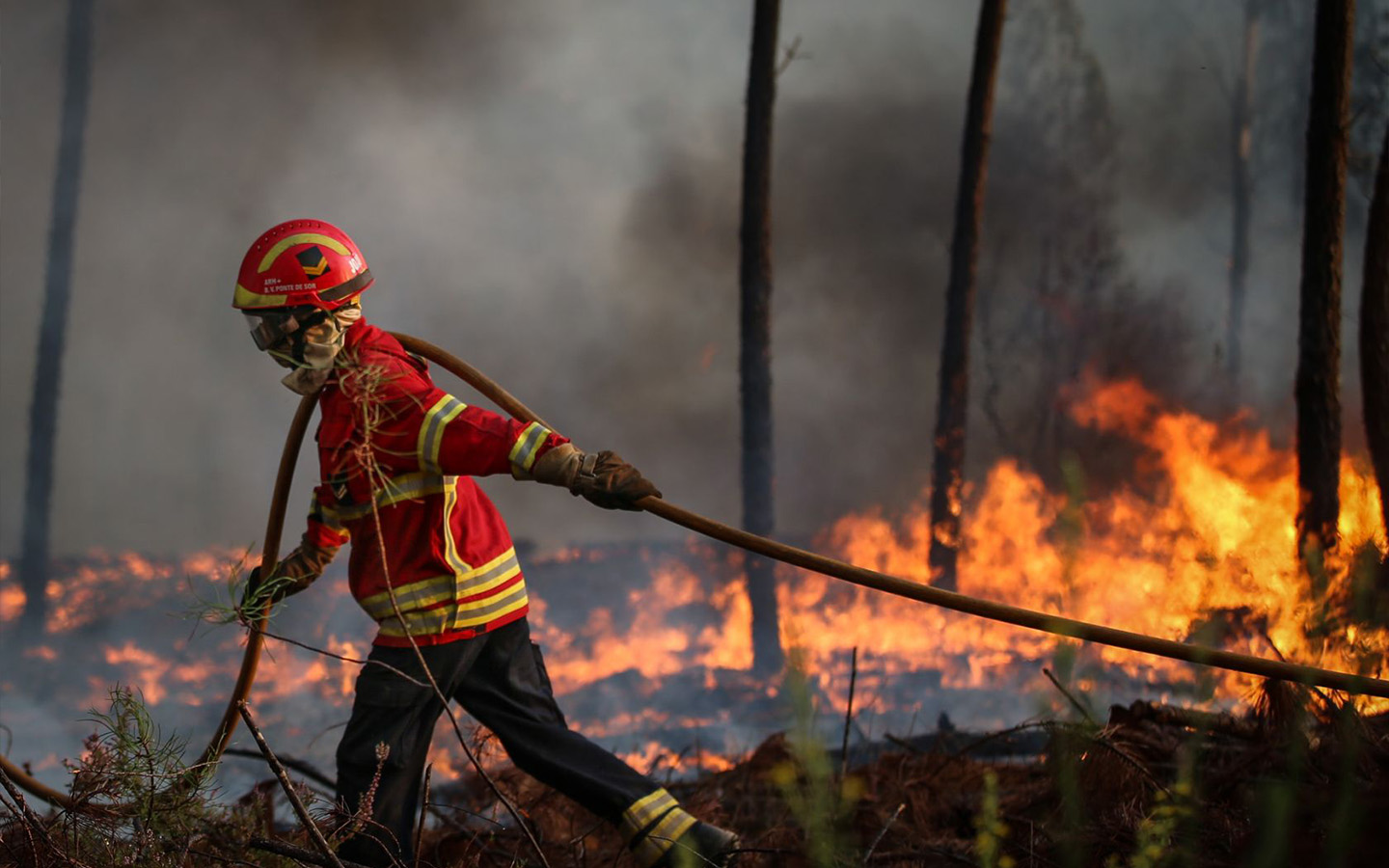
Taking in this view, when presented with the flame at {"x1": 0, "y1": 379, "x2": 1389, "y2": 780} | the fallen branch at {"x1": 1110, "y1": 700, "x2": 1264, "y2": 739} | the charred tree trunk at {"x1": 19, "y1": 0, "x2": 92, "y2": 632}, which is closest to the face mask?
the fallen branch at {"x1": 1110, "y1": 700, "x2": 1264, "y2": 739}

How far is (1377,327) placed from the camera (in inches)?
239

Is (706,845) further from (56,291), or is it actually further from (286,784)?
(56,291)

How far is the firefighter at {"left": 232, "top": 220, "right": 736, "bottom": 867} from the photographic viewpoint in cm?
311

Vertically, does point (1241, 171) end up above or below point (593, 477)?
above

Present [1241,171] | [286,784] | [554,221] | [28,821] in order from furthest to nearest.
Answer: [1241,171] → [554,221] → [28,821] → [286,784]

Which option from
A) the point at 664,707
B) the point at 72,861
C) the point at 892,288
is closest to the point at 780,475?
the point at 892,288

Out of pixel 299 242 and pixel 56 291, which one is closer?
pixel 299 242

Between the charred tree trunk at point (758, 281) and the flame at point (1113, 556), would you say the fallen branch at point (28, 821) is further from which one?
the charred tree trunk at point (758, 281)

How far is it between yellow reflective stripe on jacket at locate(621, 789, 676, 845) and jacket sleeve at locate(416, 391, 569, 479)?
1.05 metres

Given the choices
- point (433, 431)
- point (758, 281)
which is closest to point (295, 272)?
point (433, 431)

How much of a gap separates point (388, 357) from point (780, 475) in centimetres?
771

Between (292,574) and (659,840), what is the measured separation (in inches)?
55.6

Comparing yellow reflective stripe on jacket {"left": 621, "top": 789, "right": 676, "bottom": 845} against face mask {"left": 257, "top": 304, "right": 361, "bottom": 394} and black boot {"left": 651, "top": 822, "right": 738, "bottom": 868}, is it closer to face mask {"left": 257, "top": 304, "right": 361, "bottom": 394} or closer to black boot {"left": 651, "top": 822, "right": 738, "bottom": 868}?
black boot {"left": 651, "top": 822, "right": 738, "bottom": 868}

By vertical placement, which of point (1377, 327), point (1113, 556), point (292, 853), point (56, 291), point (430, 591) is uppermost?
point (56, 291)
